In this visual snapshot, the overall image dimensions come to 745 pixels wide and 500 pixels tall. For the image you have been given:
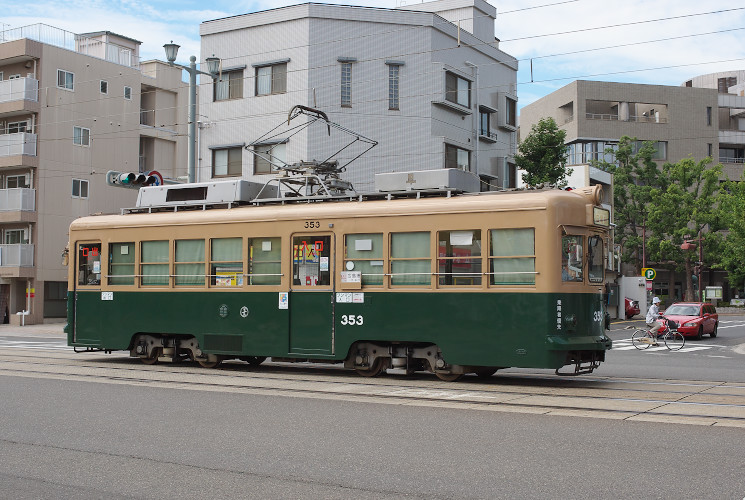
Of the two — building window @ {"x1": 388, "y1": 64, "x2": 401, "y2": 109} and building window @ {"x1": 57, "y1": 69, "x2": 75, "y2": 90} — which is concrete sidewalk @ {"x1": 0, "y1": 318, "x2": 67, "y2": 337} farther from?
building window @ {"x1": 388, "y1": 64, "x2": 401, "y2": 109}

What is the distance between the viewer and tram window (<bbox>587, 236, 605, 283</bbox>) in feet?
40.4

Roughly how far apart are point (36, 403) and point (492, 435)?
620 cm

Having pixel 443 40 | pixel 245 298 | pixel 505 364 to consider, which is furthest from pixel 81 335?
pixel 443 40

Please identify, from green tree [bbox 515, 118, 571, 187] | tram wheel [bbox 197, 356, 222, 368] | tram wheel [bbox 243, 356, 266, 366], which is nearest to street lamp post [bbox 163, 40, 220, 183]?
tram wheel [bbox 243, 356, 266, 366]

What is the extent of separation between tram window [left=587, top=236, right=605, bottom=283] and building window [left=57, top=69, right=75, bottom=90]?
35.3m

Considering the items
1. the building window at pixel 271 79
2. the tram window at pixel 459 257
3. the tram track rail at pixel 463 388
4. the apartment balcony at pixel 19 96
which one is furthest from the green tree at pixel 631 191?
the tram window at pixel 459 257

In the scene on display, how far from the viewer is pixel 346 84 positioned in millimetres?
34812

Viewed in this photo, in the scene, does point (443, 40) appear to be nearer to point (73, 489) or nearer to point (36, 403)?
point (36, 403)

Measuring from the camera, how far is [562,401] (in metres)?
10.5

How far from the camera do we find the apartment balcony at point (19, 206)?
128ft

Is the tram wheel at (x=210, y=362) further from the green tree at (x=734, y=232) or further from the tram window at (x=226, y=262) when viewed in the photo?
the green tree at (x=734, y=232)

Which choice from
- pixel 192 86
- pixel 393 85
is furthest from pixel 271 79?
pixel 192 86

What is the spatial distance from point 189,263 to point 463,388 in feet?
19.6

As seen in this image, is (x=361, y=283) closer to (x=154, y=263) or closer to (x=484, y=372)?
(x=484, y=372)
